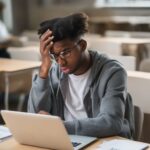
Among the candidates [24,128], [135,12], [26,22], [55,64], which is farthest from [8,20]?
[24,128]

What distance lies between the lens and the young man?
1.61 m

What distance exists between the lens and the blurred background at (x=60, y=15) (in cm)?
361

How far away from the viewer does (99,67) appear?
178 centimetres

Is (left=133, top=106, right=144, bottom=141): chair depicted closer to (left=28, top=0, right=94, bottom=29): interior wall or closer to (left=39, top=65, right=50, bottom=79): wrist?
(left=39, top=65, right=50, bottom=79): wrist

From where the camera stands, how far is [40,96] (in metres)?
1.91

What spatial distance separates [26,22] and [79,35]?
6.67m

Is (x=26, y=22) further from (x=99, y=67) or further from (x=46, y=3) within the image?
(x=99, y=67)

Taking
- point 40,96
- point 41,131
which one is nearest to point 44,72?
point 40,96

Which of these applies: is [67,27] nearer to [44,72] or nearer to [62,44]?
[62,44]

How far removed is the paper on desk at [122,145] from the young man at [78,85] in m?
0.11

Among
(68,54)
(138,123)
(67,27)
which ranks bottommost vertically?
(138,123)

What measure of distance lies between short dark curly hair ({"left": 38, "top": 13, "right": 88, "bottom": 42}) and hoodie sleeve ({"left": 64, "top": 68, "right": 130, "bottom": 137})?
240 mm

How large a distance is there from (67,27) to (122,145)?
1.99 feet

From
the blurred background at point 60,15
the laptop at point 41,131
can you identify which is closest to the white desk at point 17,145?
the laptop at point 41,131
